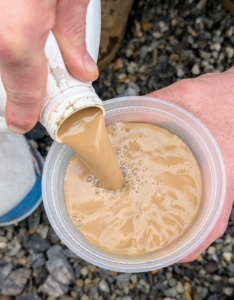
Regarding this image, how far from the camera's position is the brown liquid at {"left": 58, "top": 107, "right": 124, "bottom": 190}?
750 mm

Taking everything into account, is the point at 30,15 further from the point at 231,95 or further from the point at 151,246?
the point at 231,95

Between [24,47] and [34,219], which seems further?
[34,219]

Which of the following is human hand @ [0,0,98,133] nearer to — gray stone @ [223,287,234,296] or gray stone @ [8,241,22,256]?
gray stone @ [8,241,22,256]

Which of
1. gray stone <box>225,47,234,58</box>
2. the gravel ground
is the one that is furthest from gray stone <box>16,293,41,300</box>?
gray stone <box>225,47,234,58</box>

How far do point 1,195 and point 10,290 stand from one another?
1.49ft

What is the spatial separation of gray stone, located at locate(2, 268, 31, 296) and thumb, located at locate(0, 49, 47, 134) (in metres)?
0.88

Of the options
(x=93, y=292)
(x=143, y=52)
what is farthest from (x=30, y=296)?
(x=143, y=52)

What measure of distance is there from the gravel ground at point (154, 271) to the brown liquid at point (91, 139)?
61 cm

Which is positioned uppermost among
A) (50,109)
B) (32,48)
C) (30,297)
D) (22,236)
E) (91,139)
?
(32,48)

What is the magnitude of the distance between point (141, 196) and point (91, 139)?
11.0 inches

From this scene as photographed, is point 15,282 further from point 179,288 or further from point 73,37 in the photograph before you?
point 73,37

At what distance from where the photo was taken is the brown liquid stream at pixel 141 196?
3.23 ft

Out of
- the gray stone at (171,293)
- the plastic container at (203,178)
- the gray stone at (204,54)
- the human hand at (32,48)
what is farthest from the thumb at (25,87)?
the gray stone at (204,54)

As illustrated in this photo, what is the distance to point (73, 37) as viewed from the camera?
2.11 ft
